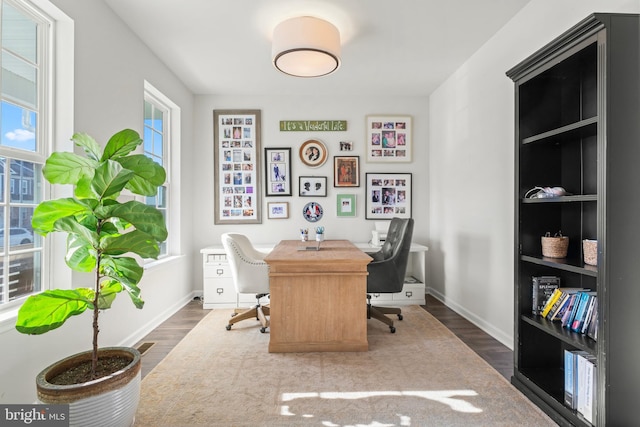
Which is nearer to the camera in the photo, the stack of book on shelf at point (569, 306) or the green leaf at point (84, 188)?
the green leaf at point (84, 188)

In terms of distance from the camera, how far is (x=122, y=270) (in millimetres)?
1608

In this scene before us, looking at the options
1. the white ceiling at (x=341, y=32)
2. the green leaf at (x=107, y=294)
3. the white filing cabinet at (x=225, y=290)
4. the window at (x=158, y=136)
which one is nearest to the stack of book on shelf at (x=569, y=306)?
the white filing cabinet at (x=225, y=290)

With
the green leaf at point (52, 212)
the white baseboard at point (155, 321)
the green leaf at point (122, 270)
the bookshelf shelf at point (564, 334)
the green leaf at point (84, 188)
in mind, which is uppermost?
the green leaf at point (84, 188)

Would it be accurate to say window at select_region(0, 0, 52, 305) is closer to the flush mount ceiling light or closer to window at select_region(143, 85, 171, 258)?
window at select_region(143, 85, 171, 258)

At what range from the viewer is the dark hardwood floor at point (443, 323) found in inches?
95.3

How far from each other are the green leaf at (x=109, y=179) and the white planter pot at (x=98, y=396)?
0.82 meters

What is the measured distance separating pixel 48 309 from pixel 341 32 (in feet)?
9.07

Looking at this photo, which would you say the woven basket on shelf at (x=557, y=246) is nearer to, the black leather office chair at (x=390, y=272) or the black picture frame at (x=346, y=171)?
the black leather office chair at (x=390, y=272)

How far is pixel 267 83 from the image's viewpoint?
12.9ft

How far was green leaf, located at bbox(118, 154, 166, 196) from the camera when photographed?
158cm

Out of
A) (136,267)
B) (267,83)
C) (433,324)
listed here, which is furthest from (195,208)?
(433,324)

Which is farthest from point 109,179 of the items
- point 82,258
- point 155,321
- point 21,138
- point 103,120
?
point 155,321

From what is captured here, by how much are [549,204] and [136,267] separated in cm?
238

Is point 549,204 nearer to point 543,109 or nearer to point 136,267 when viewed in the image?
point 543,109
